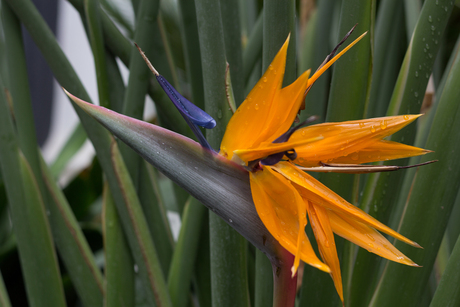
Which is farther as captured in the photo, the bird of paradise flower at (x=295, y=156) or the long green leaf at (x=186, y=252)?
the long green leaf at (x=186, y=252)

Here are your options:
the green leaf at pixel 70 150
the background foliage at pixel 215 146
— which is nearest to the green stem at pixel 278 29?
the background foliage at pixel 215 146

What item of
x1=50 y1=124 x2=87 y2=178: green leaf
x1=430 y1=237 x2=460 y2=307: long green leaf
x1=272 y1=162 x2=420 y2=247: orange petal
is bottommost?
x1=50 y1=124 x2=87 y2=178: green leaf

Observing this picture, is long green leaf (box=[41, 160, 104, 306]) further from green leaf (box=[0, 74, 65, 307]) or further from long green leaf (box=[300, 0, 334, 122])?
long green leaf (box=[300, 0, 334, 122])

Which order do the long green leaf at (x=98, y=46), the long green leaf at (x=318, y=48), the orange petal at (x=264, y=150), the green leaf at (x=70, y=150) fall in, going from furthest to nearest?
1. the green leaf at (x=70, y=150)
2. the long green leaf at (x=318, y=48)
3. the long green leaf at (x=98, y=46)
4. the orange petal at (x=264, y=150)

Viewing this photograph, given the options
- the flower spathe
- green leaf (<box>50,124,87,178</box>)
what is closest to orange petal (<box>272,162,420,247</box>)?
the flower spathe

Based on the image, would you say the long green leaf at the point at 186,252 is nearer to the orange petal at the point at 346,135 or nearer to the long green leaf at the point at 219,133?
the long green leaf at the point at 219,133

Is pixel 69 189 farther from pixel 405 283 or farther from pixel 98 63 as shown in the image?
pixel 405 283

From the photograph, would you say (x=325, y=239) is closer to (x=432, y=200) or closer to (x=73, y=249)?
(x=432, y=200)

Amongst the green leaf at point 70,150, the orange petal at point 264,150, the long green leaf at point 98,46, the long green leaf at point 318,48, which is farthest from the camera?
the green leaf at point 70,150
